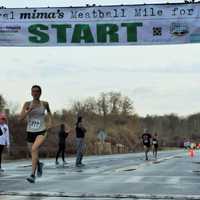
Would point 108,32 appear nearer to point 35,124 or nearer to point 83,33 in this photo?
point 83,33

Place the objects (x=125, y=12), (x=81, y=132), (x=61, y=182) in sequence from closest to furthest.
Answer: (x=61, y=182) < (x=125, y=12) < (x=81, y=132)

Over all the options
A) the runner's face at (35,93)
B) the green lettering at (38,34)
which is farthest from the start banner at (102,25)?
the runner's face at (35,93)

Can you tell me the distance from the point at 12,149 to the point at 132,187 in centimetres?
2800

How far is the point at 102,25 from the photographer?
16.4 m

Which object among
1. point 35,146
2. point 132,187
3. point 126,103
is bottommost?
point 132,187

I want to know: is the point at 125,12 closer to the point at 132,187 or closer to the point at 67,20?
the point at 67,20

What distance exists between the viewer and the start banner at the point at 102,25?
16188 millimetres

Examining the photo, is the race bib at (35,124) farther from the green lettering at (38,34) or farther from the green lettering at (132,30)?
the green lettering at (132,30)

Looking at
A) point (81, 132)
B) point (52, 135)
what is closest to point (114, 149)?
point (52, 135)

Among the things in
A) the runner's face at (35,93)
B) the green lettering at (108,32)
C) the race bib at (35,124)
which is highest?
the green lettering at (108,32)

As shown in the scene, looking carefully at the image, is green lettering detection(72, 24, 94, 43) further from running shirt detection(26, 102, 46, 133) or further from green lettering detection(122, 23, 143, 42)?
running shirt detection(26, 102, 46, 133)

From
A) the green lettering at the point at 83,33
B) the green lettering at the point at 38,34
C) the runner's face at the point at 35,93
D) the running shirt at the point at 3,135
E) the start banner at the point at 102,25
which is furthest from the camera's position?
the running shirt at the point at 3,135

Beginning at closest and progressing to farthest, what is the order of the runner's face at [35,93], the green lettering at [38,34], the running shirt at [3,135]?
the runner's face at [35,93] → the green lettering at [38,34] → the running shirt at [3,135]

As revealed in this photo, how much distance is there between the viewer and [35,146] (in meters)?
11.8
